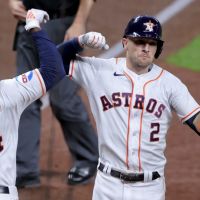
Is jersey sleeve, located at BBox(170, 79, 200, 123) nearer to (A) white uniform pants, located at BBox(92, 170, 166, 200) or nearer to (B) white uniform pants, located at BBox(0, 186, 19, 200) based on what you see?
(A) white uniform pants, located at BBox(92, 170, 166, 200)

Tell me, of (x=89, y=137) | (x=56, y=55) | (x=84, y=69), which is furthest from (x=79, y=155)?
(x=56, y=55)

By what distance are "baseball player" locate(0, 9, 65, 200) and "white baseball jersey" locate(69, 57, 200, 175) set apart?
0.37m

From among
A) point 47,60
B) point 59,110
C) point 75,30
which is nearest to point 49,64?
point 47,60

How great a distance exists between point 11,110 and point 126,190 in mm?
760

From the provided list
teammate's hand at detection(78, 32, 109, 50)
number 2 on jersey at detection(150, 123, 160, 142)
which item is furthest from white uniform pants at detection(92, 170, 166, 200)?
teammate's hand at detection(78, 32, 109, 50)

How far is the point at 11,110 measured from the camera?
3.66 metres

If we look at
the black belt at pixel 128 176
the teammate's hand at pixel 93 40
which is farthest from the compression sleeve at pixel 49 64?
the black belt at pixel 128 176

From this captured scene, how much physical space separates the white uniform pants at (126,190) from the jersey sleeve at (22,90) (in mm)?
635

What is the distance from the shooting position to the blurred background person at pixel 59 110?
5.09 meters

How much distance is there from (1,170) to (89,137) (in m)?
1.71

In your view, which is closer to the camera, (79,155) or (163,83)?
(163,83)

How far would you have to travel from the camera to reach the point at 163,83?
4023 mm

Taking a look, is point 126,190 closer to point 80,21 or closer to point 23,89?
point 23,89

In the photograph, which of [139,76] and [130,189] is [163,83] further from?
[130,189]
